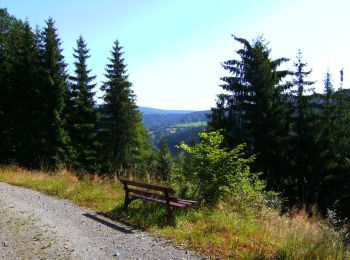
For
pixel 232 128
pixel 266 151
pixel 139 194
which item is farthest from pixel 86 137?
pixel 139 194

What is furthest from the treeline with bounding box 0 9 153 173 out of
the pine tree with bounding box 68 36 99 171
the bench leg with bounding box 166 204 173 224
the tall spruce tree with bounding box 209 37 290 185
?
the bench leg with bounding box 166 204 173 224

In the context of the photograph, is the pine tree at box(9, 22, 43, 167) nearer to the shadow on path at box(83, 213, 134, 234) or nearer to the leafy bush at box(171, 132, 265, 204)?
the shadow on path at box(83, 213, 134, 234)

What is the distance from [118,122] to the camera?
116ft

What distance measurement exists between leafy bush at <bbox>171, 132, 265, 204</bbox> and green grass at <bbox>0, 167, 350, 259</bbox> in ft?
1.36

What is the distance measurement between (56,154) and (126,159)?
309 inches

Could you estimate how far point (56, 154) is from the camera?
98.6 feet

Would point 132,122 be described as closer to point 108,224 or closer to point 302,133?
point 302,133

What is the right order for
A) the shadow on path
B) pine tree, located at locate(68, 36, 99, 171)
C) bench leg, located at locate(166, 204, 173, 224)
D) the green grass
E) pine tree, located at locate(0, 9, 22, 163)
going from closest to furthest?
the green grass
the shadow on path
bench leg, located at locate(166, 204, 173, 224)
pine tree, located at locate(0, 9, 22, 163)
pine tree, located at locate(68, 36, 99, 171)

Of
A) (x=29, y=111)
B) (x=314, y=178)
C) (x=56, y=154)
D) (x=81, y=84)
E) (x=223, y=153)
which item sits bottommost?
(x=314, y=178)

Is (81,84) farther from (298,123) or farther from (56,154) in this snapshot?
(298,123)

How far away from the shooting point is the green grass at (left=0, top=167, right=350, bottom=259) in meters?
5.93

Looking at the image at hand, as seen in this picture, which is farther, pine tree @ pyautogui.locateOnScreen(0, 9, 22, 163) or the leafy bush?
pine tree @ pyautogui.locateOnScreen(0, 9, 22, 163)

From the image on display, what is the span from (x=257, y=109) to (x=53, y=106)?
58.3ft

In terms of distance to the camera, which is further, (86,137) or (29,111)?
(86,137)
